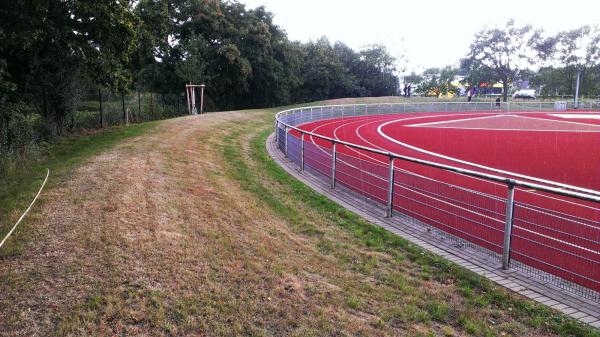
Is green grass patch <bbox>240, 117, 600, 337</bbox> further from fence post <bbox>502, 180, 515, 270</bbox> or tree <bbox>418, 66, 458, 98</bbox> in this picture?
tree <bbox>418, 66, 458, 98</bbox>

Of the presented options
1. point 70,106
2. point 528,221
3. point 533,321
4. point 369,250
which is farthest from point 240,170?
point 70,106

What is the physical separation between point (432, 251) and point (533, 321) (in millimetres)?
2160

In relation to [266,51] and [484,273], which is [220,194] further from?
[266,51]

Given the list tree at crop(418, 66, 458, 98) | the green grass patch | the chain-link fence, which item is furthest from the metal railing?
tree at crop(418, 66, 458, 98)

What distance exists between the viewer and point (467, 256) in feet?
22.6

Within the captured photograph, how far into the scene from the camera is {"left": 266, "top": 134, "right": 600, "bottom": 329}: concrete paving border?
17.5ft

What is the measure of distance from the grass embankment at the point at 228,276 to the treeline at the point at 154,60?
8593 mm

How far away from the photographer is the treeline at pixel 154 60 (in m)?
16.1

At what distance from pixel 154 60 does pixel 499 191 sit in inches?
1321

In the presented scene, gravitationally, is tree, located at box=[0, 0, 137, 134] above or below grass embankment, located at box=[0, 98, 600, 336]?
above

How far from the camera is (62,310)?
4.87m

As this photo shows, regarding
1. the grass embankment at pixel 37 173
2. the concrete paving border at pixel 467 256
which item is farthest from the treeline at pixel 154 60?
the concrete paving border at pixel 467 256

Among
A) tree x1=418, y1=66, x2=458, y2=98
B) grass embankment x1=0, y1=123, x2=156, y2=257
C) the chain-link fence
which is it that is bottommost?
grass embankment x1=0, y1=123, x2=156, y2=257

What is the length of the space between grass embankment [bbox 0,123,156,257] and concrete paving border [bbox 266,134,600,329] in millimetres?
5708
